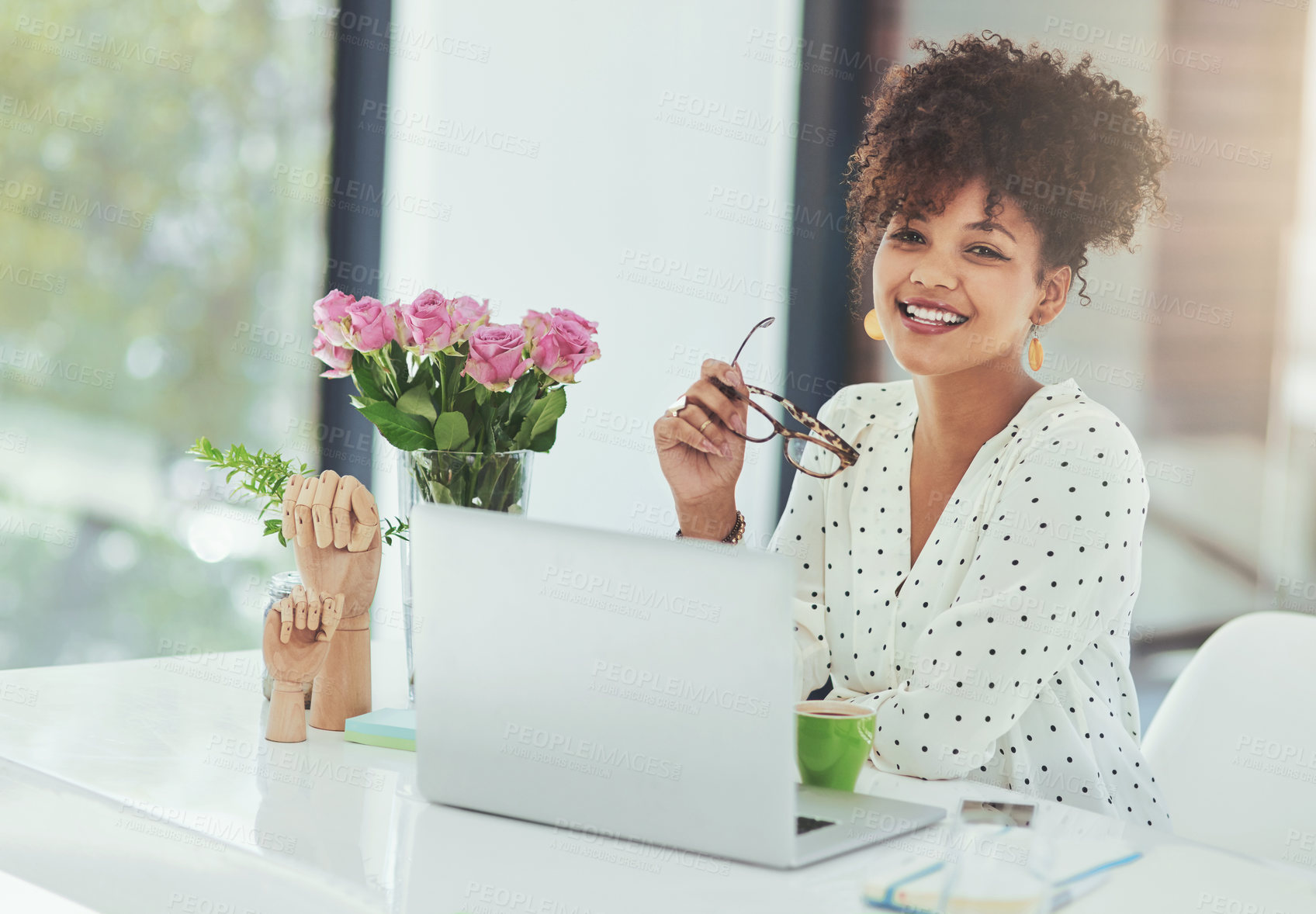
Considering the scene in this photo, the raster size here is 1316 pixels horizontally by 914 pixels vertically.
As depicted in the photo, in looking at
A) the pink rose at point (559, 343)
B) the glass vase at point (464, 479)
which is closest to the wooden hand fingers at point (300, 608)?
the glass vase at point (464, 479)

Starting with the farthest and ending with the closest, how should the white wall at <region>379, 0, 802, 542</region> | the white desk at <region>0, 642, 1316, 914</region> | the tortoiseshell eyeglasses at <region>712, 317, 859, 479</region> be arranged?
the white wall at <region>379, 0, 802, 542</region> < the tortoiseshell eyeglasses at <region>712, 317, 859, 479</region> < the white desk at <region>0, 642, 1316, 914</region>

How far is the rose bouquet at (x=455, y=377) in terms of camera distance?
1.12 meters

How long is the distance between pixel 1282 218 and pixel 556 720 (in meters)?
1.45

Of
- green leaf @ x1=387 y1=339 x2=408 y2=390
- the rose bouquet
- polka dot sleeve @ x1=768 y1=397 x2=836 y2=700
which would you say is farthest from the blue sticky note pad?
polka dot sleeve @ x1=768 y1=397 x2=836 y2=700

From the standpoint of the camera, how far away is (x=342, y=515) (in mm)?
1141

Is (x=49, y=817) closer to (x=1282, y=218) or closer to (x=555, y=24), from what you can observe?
(x=1282, y=218)

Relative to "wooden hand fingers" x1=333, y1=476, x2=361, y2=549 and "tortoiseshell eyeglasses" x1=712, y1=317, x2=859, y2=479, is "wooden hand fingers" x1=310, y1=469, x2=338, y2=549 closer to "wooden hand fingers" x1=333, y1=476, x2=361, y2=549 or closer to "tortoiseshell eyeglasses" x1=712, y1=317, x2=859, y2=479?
"wooden hand fingers" x1=333, y1=476, x2=361, y2=549

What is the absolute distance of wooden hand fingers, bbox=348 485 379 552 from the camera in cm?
115

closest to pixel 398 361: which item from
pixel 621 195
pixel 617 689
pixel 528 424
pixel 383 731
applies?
pixel 528 424

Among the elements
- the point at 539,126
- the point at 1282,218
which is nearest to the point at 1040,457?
the point at 1282,218

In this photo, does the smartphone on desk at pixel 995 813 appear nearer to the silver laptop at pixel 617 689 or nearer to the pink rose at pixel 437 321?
the silver laptop at pixel 617 689

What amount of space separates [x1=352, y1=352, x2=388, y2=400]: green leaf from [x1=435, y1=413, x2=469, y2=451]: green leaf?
0.07 metres

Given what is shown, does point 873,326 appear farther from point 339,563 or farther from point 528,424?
point 339,563

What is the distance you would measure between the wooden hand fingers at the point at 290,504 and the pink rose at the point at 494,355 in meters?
0.21
